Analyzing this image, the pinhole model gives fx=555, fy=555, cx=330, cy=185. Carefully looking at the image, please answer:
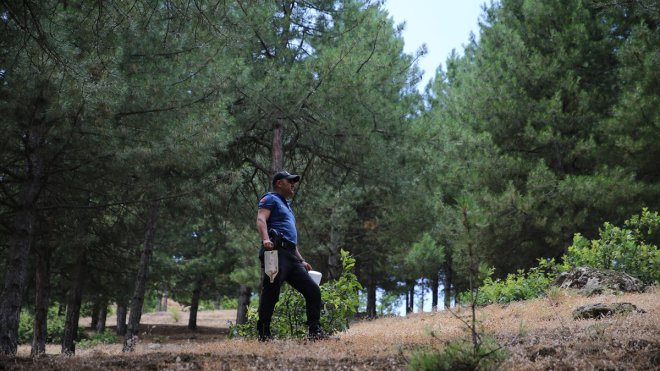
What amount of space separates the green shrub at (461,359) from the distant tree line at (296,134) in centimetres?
73

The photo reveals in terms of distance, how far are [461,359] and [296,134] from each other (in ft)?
27.8

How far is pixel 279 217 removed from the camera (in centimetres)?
618

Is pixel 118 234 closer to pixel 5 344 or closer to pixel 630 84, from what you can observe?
pixel 5 344

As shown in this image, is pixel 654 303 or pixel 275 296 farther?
pixel 654 303

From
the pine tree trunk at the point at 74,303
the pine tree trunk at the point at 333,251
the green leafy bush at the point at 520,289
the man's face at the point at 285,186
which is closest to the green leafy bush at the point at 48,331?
the pine tree trunk at the point at 74,303

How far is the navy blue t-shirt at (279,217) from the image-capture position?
609 centimetres

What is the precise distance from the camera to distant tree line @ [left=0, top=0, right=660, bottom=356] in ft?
22.1

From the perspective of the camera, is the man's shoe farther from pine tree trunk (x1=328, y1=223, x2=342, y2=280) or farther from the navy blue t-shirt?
pine tree trunk (x1=328, y1=223, x2=342, y2=280)

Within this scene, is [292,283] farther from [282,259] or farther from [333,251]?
[333,251]

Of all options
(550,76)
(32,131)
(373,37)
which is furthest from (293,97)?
(550,76)

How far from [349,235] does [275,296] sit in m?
14.8

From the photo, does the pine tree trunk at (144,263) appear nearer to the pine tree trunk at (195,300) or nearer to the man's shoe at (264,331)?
the man's shoe at (264,331)

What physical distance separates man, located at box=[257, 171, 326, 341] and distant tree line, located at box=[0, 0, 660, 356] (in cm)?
190

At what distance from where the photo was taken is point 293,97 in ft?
33.0
